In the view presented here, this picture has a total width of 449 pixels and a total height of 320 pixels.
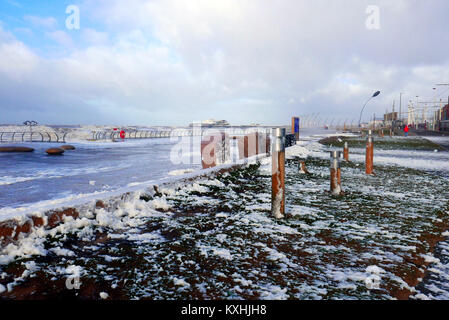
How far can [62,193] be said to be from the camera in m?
7.46

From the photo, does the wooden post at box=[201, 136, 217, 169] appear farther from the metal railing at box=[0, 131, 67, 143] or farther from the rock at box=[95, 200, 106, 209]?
the metal railing at box=[0, 131, 67, 143]

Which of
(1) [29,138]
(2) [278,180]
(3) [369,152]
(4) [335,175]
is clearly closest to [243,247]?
(2) [278,180]

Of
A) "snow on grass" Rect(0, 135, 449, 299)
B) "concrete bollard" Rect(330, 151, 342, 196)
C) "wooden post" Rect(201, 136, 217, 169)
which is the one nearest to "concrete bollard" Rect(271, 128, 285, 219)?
"snow on grass" Rect(0, 135, 449, 299)

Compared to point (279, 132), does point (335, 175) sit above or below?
below

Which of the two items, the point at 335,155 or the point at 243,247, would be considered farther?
the point at 335,155

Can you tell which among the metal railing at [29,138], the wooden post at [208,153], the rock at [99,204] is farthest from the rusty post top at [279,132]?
the metal railing at [29,138]

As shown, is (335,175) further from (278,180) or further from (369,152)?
(369,152)

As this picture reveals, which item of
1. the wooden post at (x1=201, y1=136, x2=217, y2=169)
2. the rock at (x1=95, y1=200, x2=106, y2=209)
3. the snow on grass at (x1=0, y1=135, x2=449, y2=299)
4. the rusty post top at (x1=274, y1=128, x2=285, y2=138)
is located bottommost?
the snow on grass at (x1=0, y1=135, x2=449, y2=299)

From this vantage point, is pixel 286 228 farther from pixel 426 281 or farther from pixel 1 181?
pixel 1 181

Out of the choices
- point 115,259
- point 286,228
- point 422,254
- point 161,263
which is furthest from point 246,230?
point 422,254

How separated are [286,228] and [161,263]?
1649 mm

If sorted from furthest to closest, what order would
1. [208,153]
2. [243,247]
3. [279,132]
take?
1. [208,153]
2. [279,132]
3. [243,247]

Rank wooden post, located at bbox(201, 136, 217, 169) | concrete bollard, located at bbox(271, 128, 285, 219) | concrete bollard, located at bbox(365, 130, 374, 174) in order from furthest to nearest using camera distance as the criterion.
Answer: wooden post, located at bbox(201, 136, 217, 169) → concrete bollard, located at bbox(365, 130, 374, 174) → concrete bollard, located at bbox(271, 128, 285, 219)

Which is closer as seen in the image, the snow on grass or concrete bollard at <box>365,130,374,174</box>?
the snow on grass
